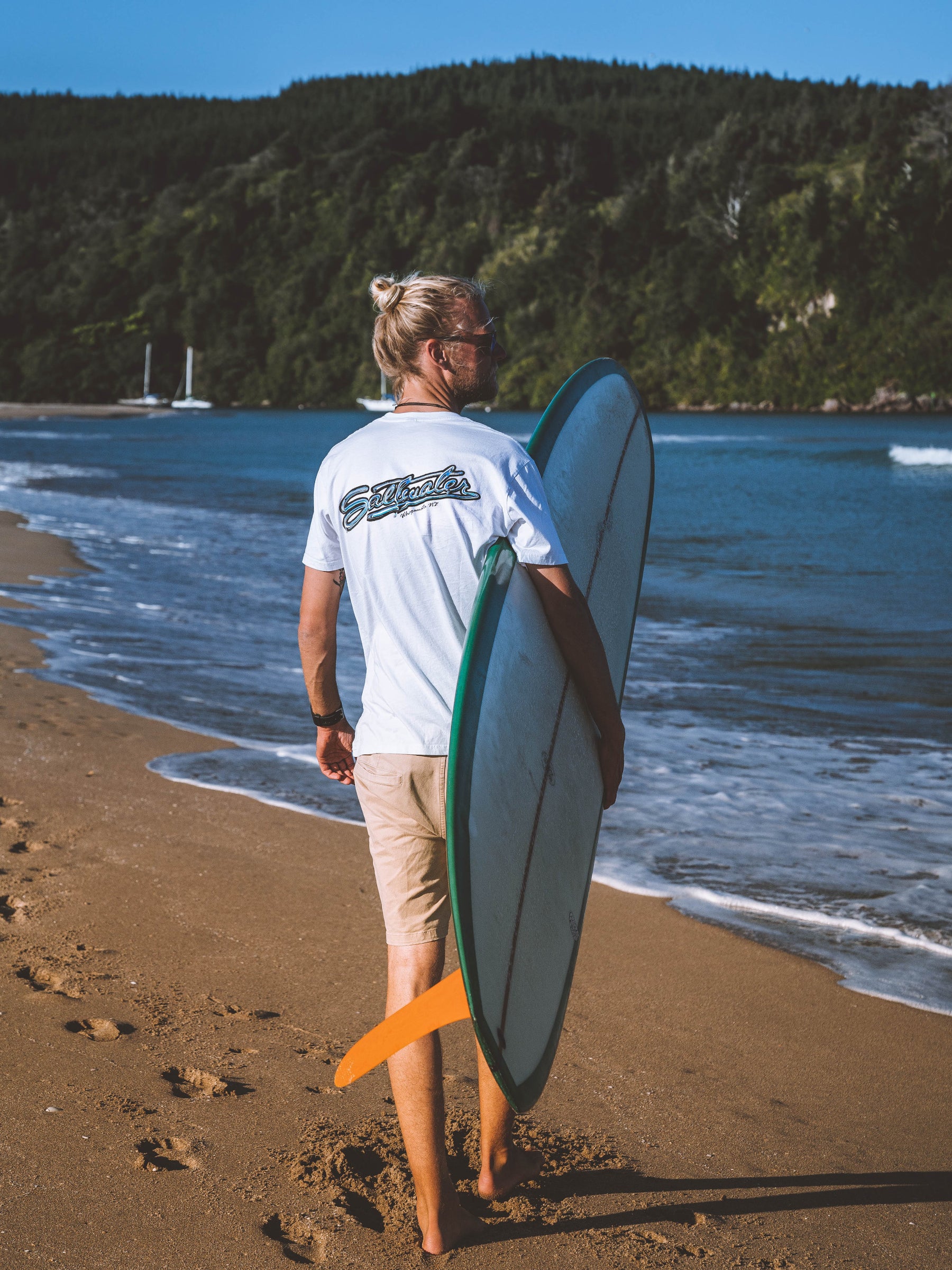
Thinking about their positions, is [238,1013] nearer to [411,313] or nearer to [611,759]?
[611,759]

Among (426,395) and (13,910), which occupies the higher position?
(426,395)

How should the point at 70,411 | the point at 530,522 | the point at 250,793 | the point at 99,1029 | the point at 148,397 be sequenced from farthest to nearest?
1. the point at 148,397
2. the point at 70,411
3. the point at 250,793
4. the point at 99,1029
5. the point at 530,522

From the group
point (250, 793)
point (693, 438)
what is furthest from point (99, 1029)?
point (693, 438)

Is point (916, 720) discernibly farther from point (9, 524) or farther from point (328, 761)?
point (9, 524)

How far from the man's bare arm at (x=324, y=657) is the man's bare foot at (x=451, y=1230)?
0.77m

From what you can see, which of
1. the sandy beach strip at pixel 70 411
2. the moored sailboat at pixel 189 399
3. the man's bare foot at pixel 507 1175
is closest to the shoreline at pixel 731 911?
the man's bare foot at pixel 507 1175

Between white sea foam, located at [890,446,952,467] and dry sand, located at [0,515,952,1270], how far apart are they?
33975 mm

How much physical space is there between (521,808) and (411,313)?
0.86 meters

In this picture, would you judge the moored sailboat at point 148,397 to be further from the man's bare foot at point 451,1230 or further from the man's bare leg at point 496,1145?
the man's bare foot at point 451,1230

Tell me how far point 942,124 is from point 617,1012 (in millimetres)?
100645

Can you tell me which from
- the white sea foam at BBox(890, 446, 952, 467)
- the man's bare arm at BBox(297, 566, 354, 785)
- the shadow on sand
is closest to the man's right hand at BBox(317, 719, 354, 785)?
the man's bare arm at BBox(297, 566, 354, 785)

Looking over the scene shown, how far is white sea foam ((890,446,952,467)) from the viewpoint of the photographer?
3491 cm

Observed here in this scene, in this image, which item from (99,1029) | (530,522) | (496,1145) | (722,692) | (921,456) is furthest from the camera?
(921,456)

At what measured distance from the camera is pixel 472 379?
6.47ft
